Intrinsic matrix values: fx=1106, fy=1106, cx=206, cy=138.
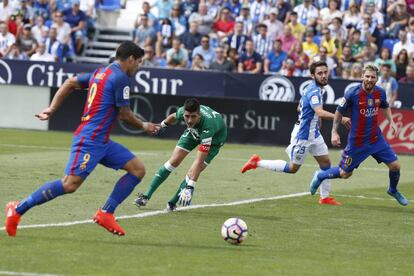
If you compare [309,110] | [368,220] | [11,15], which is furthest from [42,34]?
[368,220]

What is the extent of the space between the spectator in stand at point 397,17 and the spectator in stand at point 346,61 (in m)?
1.56

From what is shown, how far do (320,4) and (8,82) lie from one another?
888cm

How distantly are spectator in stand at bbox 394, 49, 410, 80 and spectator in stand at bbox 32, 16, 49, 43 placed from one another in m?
10.2

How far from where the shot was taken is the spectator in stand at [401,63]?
2785cm

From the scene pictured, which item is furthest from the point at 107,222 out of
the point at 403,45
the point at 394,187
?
the point at 403,45

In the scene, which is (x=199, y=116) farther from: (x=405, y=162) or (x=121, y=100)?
(x=405, y=162)

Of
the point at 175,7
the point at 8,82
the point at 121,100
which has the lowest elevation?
the point at 8,82

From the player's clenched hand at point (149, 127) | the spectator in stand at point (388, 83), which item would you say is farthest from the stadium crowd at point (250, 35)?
the player's clenched hand at point (149, 127)

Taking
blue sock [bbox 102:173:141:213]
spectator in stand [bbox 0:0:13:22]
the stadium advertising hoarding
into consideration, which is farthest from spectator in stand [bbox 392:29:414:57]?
blue sock [bbox 102:173:141:213]

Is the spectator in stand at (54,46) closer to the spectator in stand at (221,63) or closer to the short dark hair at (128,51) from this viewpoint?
the spectator in stand at (221,63)

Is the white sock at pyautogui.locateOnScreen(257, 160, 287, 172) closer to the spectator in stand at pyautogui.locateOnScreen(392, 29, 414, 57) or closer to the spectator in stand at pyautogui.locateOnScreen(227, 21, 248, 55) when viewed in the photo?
the spectator in stand at pyautogui.locateOnScreen(392, 29, 414, 57)

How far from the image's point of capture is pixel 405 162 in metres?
23.2

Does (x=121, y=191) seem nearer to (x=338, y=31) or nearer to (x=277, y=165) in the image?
(x=277, y=165)

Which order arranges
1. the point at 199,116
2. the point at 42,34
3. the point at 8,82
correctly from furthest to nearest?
the point at 42,34 → the point at 8,82 → the point at 199,116
